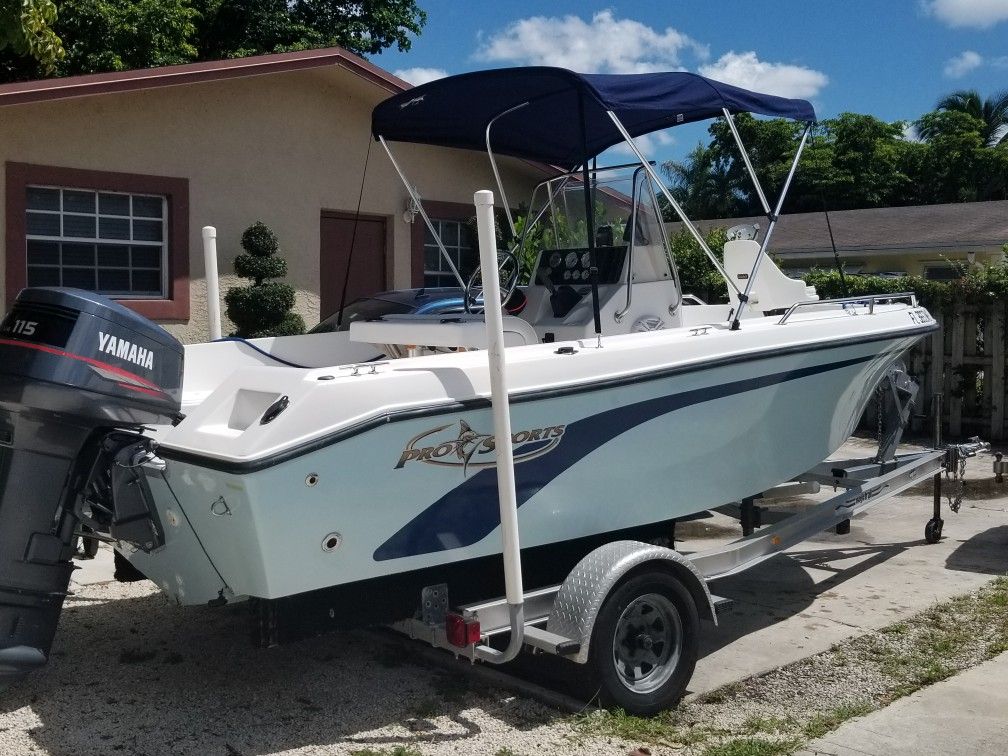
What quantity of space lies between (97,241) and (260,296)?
1634mm

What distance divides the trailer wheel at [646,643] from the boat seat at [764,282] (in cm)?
288

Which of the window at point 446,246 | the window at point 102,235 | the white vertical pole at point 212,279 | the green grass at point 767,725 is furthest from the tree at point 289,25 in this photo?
the green grass at point 767,725

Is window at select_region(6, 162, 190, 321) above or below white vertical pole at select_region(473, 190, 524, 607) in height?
above

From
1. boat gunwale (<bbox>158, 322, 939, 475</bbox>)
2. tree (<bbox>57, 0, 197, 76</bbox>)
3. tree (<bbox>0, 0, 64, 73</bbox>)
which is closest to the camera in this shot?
boat gunwale (<bbox>158, 322, 939, 475</bbox>)

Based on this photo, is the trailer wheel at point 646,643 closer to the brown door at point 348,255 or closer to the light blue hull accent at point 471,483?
the light blue hull accent at point 471,483

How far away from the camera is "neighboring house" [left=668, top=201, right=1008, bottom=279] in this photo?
23.4 m

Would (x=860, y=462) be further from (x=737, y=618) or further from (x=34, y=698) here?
(x=34, y=698)

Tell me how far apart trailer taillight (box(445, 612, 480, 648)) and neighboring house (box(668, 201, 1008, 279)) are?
1916 centimetres

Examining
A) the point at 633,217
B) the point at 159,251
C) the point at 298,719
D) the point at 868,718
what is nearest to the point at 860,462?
the point at 633,217

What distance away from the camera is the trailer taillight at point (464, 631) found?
412 centimetres

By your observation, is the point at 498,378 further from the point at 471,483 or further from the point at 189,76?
the point at 189,76

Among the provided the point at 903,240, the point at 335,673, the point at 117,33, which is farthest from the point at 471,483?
the point at 903,240

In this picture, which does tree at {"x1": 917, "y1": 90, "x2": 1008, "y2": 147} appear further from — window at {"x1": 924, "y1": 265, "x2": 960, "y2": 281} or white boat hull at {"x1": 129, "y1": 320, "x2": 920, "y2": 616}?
white boat hull at {"x1": 129, "y1": 320, "x2": 920, "y2": 616}

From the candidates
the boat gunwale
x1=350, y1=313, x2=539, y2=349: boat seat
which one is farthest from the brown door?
the boat gunwale
